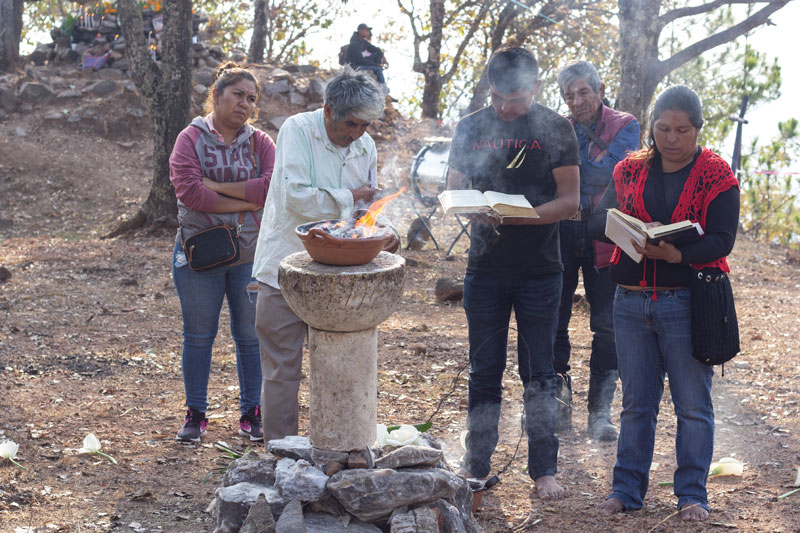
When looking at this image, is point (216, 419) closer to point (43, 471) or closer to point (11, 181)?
point (43, 471)

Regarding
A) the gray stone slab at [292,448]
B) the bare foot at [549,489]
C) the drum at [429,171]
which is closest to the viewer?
the gray stone slab at [292,448]

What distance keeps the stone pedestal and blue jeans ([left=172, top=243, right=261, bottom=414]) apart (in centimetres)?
111

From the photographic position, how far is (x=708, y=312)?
3.31 m

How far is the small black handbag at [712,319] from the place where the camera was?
3295 mm

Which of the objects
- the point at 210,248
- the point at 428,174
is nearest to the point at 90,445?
the point at 210,248

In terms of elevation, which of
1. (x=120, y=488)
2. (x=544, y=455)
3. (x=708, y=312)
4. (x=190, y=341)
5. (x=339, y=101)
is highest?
(x=339, y=101)

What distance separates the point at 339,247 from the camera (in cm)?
315

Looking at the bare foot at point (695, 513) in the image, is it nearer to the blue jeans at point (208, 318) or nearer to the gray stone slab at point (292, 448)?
the gray stone slab at point (292, 448)

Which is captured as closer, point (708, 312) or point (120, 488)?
point (708, 312)

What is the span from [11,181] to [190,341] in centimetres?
1029

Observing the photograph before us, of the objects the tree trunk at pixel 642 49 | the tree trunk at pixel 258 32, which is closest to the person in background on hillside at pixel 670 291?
the tree trunk at pixel 642 49

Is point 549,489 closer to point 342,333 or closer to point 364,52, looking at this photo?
point 342,333

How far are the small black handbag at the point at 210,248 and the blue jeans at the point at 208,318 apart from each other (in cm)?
11

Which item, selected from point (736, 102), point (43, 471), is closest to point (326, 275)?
point (43, 471)
